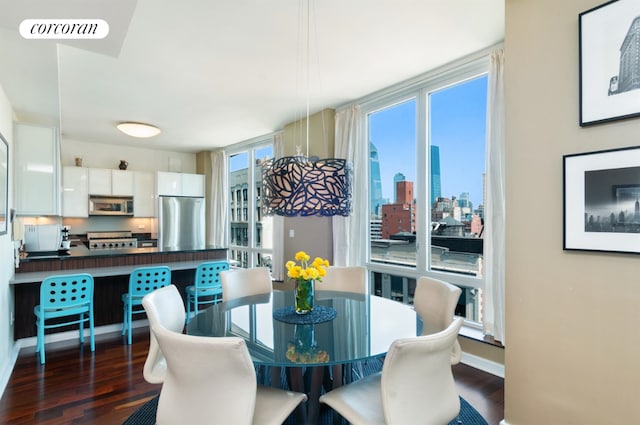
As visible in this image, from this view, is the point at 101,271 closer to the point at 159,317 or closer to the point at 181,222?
the point at 159,317

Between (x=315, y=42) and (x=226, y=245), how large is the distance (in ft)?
16.6

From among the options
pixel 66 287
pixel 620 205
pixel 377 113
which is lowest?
pixel 66 287

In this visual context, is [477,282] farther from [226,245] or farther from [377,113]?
[226,245]

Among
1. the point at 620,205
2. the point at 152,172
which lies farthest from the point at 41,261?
the point at 620,205

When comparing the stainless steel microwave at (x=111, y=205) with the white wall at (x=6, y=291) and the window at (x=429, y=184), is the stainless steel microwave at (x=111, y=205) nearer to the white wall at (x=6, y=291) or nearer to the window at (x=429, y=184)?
the white wall at (x=6, y=291)

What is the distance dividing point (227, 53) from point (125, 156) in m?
5.06

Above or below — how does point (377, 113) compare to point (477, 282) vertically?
above

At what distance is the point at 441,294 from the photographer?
225 centimetres

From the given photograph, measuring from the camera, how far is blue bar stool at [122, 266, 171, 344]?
12.0ft

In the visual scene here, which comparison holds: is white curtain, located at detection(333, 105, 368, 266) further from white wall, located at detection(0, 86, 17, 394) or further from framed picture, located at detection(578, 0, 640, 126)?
white wall, located at detection(0, 86, 17, 394)

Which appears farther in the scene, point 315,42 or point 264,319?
point 315,42

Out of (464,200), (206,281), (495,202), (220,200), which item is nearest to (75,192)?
(220,200)

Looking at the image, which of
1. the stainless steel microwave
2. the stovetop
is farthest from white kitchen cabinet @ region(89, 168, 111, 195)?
the stovetop

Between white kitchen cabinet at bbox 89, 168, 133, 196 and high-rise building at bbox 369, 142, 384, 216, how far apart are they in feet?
16.1
